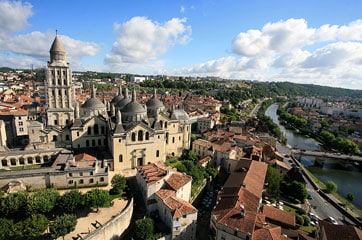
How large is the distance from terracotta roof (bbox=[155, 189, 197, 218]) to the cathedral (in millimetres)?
10964

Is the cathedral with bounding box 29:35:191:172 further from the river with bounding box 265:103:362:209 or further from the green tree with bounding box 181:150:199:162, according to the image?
the river with bounding box 265:103:362:209

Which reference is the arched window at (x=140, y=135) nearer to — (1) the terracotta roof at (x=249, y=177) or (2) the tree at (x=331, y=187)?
(1) the terracotta roof at (x=249, y=177)

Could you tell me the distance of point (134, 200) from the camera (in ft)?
104

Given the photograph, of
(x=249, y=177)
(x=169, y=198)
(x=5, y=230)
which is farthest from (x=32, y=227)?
(x=249, y=177)

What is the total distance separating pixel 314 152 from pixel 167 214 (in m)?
55.5

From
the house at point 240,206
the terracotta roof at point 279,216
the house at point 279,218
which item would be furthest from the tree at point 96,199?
the terracotta roof at point 279,216

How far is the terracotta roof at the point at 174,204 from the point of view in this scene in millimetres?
26094

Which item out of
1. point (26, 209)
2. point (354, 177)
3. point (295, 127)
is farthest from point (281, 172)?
point (295, 127)

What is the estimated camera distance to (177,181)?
105 ft

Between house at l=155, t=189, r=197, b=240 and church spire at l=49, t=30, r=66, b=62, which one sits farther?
church spire at l=49, t=30, r=66, b=62

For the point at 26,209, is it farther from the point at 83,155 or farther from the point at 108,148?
the point at 108,148

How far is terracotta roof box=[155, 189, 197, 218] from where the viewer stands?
26.1 meters

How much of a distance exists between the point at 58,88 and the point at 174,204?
30.0 metres

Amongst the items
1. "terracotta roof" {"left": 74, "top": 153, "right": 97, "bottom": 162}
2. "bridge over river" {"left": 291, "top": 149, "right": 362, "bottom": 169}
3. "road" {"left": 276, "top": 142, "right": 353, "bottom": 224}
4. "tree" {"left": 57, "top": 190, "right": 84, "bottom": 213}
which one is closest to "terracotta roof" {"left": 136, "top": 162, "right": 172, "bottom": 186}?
"terracotta roof" {"left": 74, "top": 153, "right": 97, "bottom": 162}
